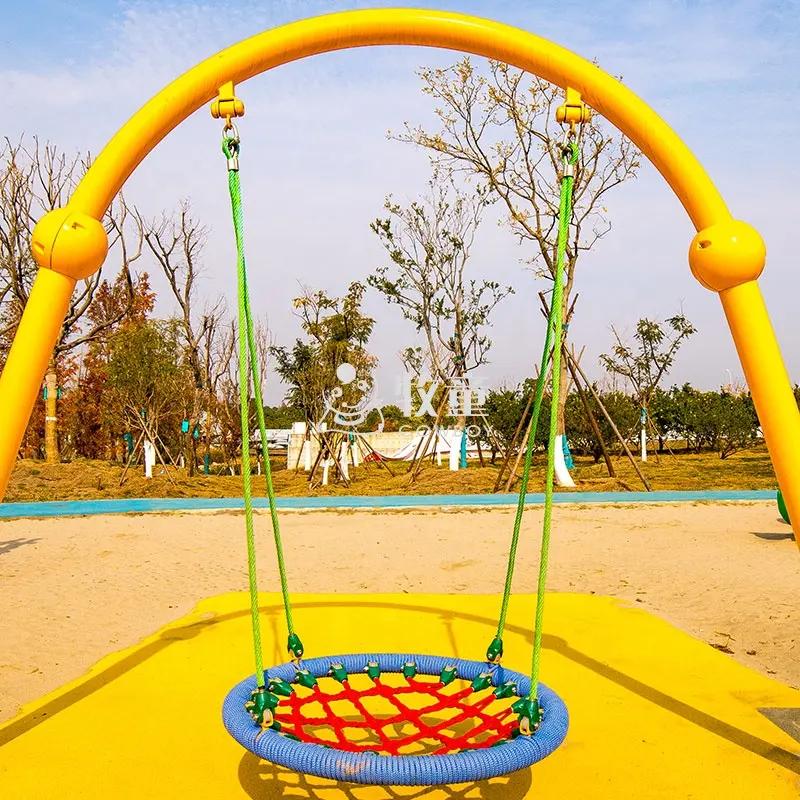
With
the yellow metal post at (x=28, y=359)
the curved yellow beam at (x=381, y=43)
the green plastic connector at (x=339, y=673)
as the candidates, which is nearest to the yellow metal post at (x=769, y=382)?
the curved yellow beam at (x=381, y=43)

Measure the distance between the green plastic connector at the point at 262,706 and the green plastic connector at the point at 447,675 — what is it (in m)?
0.78

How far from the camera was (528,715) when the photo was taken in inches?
95.0

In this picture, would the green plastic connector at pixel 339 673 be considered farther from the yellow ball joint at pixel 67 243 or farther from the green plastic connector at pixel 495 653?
the yellow ball joint at pixel 67 243

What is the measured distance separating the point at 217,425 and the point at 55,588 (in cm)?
1485

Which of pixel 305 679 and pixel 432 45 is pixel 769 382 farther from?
pixel 305 679

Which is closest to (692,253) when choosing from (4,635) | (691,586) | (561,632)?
(561,632)

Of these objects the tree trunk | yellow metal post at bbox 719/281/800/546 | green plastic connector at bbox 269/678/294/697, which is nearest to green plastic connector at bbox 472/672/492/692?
green plastic connector at bbox 269/678/294/697

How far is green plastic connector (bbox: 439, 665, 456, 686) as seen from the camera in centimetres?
308

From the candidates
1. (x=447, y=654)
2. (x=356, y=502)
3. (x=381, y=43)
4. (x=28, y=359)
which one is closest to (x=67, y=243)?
(x=28, y=359)

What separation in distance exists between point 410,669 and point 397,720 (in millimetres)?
352

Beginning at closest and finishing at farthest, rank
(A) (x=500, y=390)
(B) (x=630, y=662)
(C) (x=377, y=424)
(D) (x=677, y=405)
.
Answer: (B) (x=630, y=662) → (A) (x=500, y=390) → (D) (x=677, y=405) → (C) (x=377, y=424)

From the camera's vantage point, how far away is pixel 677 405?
73.7 feet

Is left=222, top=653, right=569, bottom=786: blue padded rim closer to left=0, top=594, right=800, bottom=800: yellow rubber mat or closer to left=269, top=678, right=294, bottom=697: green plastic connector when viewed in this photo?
left=269, top=678, right=294, bottom=697: green plastic connector

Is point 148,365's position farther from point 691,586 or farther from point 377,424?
point 377,424
